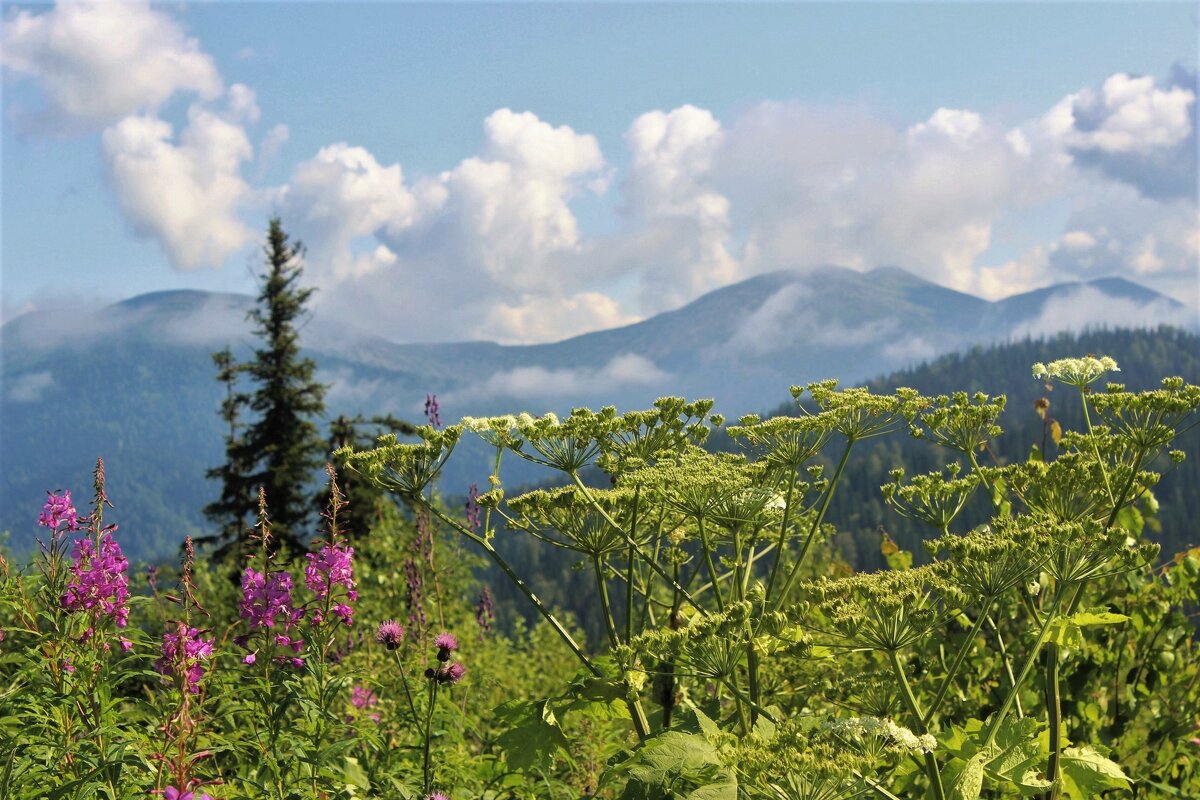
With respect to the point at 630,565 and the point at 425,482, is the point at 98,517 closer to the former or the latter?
the point at 425,482

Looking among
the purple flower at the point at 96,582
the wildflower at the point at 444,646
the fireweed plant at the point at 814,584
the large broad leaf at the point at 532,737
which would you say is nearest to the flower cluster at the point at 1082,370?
the fireweed plant at the point at 814,584

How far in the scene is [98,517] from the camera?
14.1ft

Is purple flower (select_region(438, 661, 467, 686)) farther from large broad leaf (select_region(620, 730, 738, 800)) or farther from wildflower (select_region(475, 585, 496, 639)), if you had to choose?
wildflower (select_region(475, 585, 496, 639))

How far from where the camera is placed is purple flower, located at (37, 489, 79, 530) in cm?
471

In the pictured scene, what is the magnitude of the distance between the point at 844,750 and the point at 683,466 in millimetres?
1428

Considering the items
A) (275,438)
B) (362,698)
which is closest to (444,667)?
(362,698)

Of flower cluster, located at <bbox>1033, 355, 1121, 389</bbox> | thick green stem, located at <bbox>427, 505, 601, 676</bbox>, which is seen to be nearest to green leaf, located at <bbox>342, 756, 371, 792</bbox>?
thick green stem, located at <bbox>427, 505, 601, 676</bbox>

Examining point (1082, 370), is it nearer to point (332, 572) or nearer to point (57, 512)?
point (332, 572)

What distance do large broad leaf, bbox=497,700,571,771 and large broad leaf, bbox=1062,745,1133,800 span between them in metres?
2.09

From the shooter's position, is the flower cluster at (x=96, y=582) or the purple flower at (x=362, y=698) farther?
the purple flower at (x=362, y=698)

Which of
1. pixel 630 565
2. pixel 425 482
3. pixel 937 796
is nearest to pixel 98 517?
pixel 425 482

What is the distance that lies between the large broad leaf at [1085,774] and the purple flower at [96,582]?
14.0ft

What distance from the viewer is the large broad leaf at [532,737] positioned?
4.00 metres

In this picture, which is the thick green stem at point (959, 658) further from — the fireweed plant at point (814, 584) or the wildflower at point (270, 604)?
the wildflower at point (270, 604)
